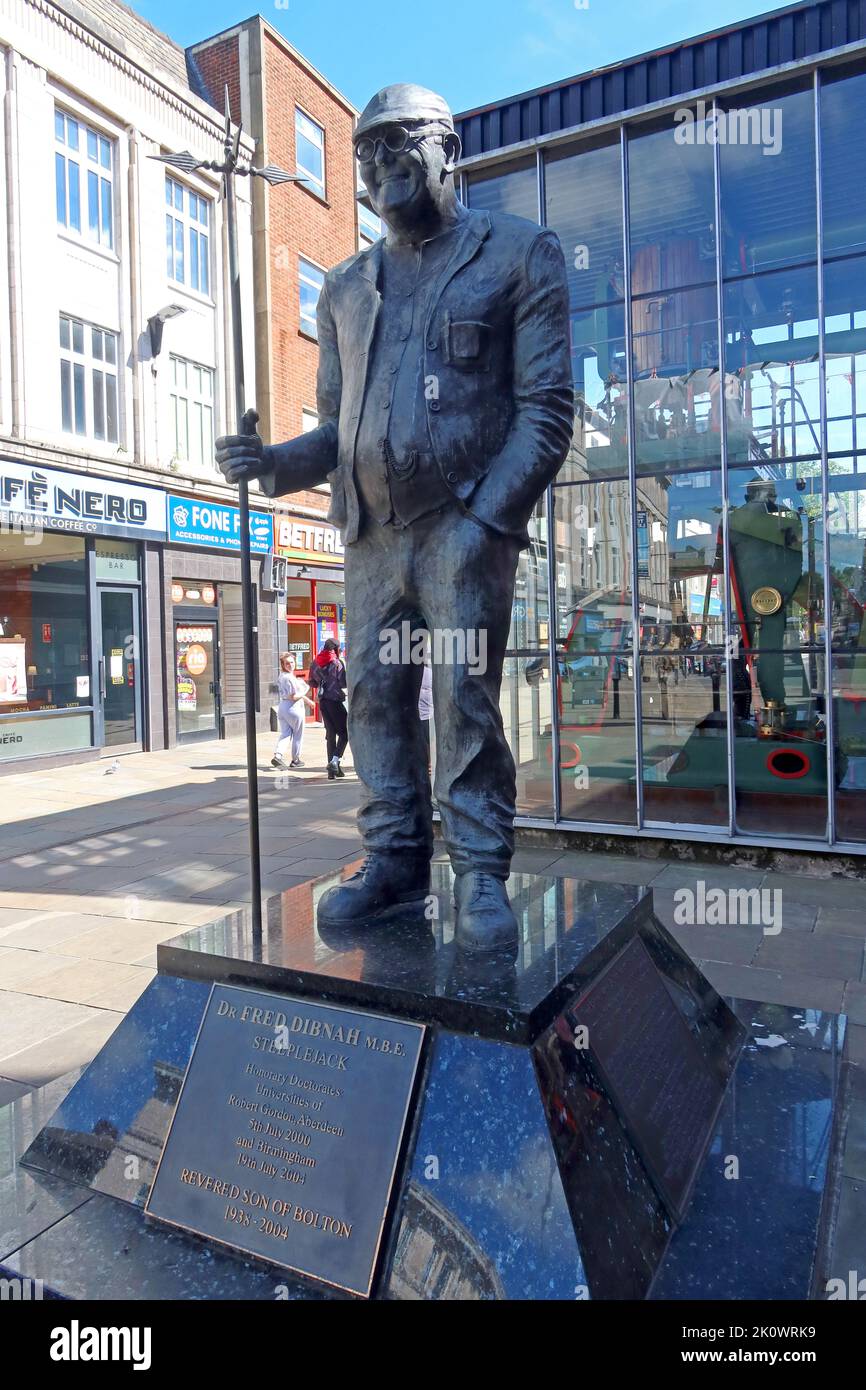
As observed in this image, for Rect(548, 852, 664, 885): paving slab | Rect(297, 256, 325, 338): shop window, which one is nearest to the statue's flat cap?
Rect(548, 852, 664, 885): paving slab

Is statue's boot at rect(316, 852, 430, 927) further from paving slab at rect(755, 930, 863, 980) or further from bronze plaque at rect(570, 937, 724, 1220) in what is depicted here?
paving slab at rect(755, 930, 863, 980)

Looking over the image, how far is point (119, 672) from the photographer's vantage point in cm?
1441

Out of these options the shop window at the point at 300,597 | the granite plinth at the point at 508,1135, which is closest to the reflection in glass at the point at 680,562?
the granite plinth at the point at 508,1135

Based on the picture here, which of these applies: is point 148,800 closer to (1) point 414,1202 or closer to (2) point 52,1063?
(2) point 52,1063

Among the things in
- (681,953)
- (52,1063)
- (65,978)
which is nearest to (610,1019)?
(681,953)

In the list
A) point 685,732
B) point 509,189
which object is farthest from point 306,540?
point 685,732

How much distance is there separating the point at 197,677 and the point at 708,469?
11112 mm

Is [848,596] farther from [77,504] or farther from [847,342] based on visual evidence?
[77,504]

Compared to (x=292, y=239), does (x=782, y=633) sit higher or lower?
lower

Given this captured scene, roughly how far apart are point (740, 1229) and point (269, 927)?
5.07ft

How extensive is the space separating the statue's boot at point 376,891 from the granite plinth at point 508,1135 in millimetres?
110

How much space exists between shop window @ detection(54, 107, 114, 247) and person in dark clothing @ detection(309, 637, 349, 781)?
775cm

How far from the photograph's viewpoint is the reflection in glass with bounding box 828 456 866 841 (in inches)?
261

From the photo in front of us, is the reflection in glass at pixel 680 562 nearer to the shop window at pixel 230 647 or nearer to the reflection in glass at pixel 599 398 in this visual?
the reflection in glass at pixel 599 398
